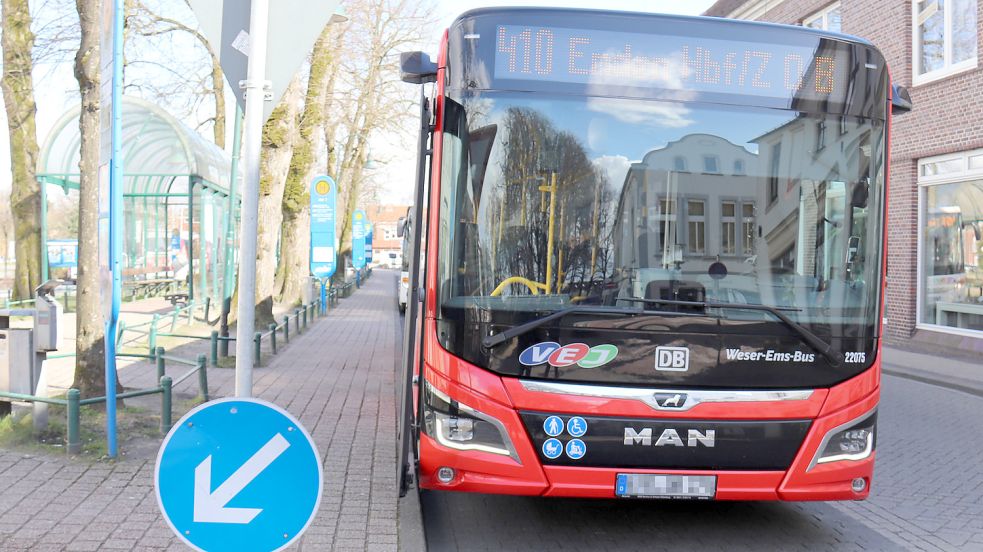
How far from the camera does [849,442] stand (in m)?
5.07

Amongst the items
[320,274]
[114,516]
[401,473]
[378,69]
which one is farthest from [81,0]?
[378,69]

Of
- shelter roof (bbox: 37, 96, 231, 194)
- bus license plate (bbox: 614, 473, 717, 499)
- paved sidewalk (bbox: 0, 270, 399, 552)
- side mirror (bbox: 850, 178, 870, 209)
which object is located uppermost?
shelter roof (bbox: 37, 96, 231, 194)

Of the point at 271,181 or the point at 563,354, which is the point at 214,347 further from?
the point at 563,354

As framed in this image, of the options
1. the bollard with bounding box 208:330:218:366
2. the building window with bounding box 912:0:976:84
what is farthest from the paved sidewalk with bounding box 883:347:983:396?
the bollard with bounding box 208:330:218:366

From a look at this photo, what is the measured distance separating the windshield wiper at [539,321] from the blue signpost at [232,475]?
187 cm

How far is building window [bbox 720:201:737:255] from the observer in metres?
4.96

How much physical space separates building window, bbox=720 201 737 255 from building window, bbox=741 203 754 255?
0.05m

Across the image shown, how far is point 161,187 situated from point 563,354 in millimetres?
24032

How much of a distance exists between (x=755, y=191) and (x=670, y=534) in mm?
2087

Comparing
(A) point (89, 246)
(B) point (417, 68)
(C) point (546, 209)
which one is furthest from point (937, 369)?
(A) point (89, 246)

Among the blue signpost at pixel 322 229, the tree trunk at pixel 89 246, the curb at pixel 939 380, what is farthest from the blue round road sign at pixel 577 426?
the blue signpost at pixel 322 229

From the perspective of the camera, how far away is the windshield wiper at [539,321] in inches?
188

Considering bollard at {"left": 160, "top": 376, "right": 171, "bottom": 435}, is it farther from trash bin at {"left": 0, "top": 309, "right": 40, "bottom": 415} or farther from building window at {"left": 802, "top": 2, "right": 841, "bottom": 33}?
building window at {"left": 802, "top": 2, "right": 841, "bottom": 33}

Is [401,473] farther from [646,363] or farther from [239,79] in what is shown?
[239,79]
